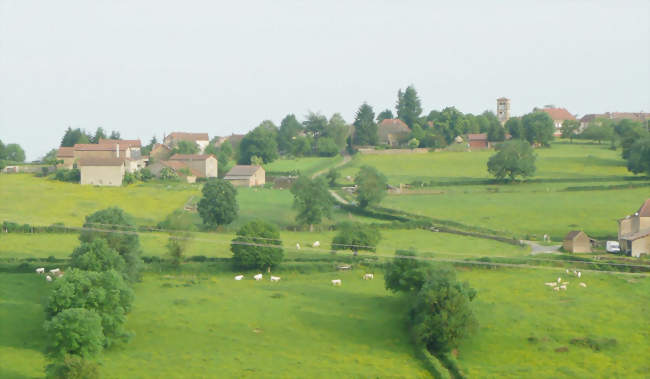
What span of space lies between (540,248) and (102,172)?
188 feet

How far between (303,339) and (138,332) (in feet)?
28.8

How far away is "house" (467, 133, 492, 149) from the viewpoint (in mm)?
137500

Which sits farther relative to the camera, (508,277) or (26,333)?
(508,277)

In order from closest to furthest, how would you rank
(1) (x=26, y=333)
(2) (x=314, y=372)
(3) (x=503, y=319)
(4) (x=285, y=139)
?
(2) (x=314, y=372)
(1) (x=26, y=333)
(3) (x=503, y=319)
(4) (x=285, y=139)

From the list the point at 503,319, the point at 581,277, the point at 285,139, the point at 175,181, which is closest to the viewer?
the point at 503,319

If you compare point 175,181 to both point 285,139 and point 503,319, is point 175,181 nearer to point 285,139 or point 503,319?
point 285,139

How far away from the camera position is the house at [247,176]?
102375 mm

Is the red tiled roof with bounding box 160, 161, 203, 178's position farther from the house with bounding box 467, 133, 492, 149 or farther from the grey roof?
the house with bounding box 467, 133, 492, 149

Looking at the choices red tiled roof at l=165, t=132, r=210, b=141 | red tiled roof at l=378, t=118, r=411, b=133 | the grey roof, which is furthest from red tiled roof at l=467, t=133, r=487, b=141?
red tiled roof at l=165, t=132, r=210, b=141

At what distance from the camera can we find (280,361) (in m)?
36.2

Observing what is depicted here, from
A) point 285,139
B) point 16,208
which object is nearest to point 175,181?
point 16,208

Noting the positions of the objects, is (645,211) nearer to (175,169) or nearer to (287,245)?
(287,245)

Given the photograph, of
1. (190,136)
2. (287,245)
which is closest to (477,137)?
(190,136)

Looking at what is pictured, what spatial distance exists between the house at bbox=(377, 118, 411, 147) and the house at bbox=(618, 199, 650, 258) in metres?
80.9
